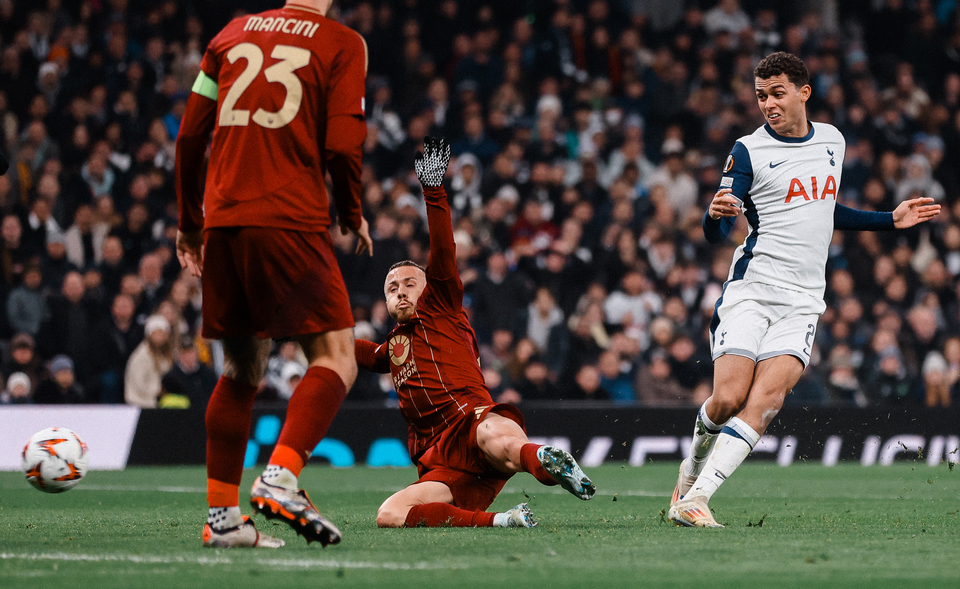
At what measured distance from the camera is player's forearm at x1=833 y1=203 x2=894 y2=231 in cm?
603

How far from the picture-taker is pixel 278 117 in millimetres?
4359

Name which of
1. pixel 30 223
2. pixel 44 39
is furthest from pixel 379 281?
pixel 44 39

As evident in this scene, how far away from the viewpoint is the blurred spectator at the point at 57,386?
12023mm

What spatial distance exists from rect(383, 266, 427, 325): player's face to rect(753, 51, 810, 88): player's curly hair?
2003 millimetres

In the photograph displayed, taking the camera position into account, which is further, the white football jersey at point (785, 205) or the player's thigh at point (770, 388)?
the white football jersey at point (785, 205)

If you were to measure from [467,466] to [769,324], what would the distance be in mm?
1606

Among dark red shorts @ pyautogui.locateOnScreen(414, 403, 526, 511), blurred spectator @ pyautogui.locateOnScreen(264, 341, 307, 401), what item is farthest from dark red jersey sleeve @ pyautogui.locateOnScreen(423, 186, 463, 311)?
blurred spectator @ pyautogui.locateOnScreen(264, 341, 307, 401)

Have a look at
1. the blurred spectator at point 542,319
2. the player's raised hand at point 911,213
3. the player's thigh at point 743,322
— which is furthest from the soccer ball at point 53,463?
the blurred spectator at point 542,319

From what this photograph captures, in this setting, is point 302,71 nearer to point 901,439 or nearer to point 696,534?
point 696,534

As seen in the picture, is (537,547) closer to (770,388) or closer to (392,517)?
(392,517)

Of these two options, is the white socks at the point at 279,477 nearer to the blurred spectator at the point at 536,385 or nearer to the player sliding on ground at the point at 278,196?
the player sliding on ground at the point at 278,196

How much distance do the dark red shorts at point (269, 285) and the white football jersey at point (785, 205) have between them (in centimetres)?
230

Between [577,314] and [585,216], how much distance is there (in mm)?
1427

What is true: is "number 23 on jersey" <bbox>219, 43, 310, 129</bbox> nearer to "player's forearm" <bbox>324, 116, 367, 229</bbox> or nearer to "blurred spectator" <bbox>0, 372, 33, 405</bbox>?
"player's forearm" <bbox>324, 116, 367, 229</bbox>
